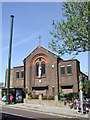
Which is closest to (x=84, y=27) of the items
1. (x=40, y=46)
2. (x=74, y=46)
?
(x=74, y=46)

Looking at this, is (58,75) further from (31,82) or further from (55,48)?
(55,48)

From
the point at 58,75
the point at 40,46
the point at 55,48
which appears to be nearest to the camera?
the point at 55,48

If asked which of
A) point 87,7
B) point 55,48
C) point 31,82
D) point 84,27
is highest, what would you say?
point 87,7

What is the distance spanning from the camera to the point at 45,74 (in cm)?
3619

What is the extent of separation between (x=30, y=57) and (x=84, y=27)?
2459 cm

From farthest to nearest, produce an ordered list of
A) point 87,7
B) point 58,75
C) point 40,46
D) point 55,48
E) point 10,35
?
1. point 40,46
2. point 58,75
3. point 10,35
4. point 55,48
5. point 87,7

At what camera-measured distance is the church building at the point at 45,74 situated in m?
34.0

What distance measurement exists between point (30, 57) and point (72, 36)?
23456mm

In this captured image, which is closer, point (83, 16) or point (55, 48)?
point (83, 16)

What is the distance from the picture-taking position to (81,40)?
15500 mm

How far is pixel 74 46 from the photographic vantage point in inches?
621

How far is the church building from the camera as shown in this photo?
3403cm

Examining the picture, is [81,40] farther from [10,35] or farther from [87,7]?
[10,35]

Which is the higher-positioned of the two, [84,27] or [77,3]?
[77,3]
